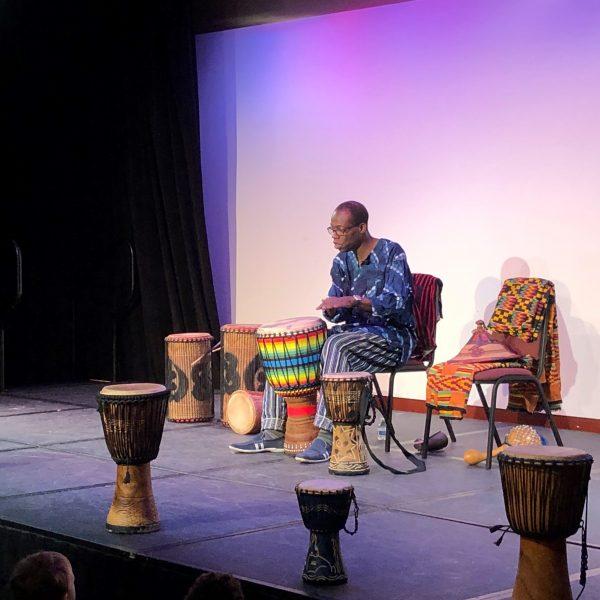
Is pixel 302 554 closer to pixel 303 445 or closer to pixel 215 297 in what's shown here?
pixel 303 445

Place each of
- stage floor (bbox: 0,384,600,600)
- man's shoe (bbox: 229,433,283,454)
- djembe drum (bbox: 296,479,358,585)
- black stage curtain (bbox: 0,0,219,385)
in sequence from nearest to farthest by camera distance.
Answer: djembe drum (bbox: 296,479,358,585)
stage floor (bbox: 0,384,600,600)
man's shoe (bbox: 229,433,283,454)
black stage curtain (bbox: 0,0,219,385)

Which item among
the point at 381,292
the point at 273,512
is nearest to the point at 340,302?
the point at 381,292

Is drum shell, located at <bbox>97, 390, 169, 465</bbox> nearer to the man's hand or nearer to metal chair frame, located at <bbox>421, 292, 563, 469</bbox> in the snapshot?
the man's hand

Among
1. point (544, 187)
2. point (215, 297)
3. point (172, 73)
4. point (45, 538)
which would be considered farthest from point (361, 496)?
point (172, 73)

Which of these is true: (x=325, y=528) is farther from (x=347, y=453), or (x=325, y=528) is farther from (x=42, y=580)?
(x=347, y=453)

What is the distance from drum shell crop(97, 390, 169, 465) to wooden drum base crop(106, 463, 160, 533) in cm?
4

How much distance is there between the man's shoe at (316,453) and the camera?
17.1 ft

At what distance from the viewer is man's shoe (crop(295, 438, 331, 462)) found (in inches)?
205

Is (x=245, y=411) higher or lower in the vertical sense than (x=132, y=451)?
Result: lower

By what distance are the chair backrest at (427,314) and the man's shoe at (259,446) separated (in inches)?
32.2

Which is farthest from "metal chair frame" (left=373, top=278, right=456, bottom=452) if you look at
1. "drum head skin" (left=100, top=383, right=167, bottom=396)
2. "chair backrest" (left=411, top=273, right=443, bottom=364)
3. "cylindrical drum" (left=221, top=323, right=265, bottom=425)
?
"drum head skin" (left=100, top=383, right=167, bottom=396)

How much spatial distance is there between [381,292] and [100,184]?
12.1 feet

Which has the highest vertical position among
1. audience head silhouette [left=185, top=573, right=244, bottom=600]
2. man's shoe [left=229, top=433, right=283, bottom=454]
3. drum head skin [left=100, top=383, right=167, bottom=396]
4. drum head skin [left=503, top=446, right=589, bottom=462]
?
drum head skin [left=100, top=383, right=167, bottom=396]

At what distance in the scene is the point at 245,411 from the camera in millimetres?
6000
